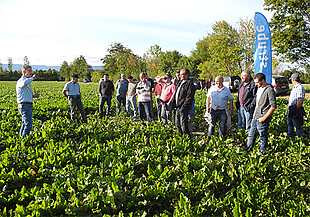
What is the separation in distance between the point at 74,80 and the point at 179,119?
4596 mm

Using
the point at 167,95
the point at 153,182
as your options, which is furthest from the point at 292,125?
the point at 153,182

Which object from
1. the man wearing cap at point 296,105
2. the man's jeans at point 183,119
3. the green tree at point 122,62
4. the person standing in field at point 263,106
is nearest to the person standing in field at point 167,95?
the man's jeans at point 183,119

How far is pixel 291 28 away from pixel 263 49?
55.9ft

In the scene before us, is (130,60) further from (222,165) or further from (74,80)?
(222,165)

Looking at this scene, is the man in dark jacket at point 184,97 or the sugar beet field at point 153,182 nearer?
the sugar beet field at point 153,182

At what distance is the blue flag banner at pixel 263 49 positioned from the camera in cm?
838

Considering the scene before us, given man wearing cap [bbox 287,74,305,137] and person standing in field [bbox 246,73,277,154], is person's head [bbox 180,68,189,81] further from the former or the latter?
man wearing cap [bbox 287,74,305,137]

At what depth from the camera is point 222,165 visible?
169 inches

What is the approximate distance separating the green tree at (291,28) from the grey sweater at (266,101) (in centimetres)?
2069

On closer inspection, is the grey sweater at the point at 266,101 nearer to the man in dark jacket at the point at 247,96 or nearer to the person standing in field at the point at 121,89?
the man in dark jacket at the point at 247,96

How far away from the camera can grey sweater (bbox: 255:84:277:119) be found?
4.88 m

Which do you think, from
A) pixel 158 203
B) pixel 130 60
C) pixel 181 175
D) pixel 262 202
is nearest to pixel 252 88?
pixel 181 175

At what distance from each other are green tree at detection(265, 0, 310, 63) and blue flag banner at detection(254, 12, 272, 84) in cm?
1624

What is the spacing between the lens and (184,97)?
6.30 metres
